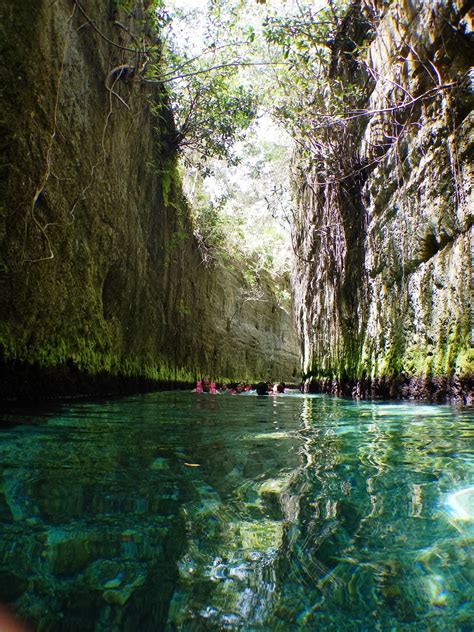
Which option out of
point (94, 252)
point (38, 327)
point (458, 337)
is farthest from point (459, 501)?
point (94, 252)

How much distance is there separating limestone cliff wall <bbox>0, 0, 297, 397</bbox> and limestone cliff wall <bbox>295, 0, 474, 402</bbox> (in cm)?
431

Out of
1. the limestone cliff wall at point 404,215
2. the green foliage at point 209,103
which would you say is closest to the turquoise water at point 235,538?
the limestone cliff wall at point 404,215

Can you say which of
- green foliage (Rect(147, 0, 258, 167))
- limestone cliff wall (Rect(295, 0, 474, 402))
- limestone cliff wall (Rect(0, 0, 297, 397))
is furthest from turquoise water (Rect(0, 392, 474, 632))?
green foliage (Rect(147, 0, 258, 167))

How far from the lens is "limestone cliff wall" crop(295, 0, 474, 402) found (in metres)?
5.45

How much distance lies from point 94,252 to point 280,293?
694 inches

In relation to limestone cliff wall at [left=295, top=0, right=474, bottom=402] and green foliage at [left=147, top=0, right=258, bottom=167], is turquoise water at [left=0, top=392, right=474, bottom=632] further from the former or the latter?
green foliage at [left=147, top=0, right=258, bottom=167]

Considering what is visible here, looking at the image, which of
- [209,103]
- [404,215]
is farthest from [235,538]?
[209,103]

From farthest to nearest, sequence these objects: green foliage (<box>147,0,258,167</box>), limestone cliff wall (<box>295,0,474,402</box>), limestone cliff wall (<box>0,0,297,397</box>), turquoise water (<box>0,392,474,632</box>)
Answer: green foliage (<box>147,0,258,167</box>), limestone cliff wall (<box>295,0,474,402</box>), limestone cliff wall (<box>0,0,297,397</box>), turquoise water (<box>0,392,474,632</box>)

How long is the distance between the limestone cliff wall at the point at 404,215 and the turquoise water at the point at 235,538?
3.67 meters

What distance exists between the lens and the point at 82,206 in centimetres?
625

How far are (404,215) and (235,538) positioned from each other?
6791 mm

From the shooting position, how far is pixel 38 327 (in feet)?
16.0

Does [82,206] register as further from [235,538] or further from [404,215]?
[235,538]

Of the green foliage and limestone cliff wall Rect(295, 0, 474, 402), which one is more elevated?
the green foliage
